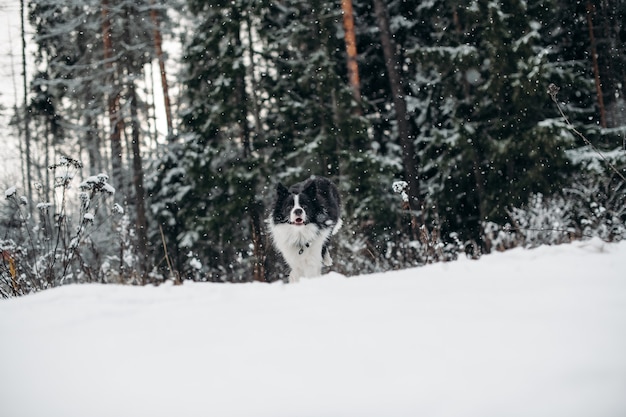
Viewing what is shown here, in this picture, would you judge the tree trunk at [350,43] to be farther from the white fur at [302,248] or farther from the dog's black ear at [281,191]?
the white fur at [302,248]

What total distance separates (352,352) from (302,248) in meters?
4.49

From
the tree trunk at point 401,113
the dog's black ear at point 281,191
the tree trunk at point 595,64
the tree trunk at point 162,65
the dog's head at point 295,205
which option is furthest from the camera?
the tree trunk at point 162,65

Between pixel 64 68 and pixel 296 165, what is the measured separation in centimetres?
800

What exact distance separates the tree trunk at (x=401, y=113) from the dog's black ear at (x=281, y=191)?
663cm

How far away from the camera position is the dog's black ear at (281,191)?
6.25 metres

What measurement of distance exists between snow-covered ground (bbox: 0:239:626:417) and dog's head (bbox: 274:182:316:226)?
3655 millimetres

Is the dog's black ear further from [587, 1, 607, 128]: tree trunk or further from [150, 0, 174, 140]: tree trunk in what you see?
[587, 1, 607, 128]: tree trunk

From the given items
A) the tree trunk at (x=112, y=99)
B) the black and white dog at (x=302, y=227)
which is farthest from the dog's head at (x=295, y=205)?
the tree trunk at (x=112, y=99)

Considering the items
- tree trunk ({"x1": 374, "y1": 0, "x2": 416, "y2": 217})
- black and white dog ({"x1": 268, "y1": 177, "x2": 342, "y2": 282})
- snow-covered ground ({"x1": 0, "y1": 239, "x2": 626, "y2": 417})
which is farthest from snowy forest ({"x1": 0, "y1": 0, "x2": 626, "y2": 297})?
snow-covered ground ({"x1": 0, "y1": 239, "x2": 626, "y2": 417})

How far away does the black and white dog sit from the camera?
601 centimetres

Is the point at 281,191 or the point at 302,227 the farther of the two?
the point at 281,191

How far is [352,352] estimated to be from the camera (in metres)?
1.54

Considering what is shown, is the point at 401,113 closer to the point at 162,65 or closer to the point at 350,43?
the point at 350,43

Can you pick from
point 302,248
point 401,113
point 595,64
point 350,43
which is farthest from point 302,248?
point 595,64
